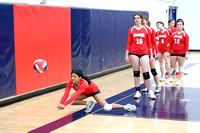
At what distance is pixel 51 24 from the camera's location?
31.3 ft

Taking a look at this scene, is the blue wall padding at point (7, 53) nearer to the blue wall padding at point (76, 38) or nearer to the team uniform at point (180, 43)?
the blue wall padding at point (76, 38)

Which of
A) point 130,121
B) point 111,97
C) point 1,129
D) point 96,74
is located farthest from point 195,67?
point 1,129

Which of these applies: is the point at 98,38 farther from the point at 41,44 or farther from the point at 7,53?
the point at 7,53

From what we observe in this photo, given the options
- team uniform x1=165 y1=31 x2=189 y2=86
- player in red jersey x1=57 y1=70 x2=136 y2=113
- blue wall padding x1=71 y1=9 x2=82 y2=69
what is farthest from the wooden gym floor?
blue wall padding x1=71 y1=9 x2=82 y2=69

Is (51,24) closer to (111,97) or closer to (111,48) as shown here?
(111,97)

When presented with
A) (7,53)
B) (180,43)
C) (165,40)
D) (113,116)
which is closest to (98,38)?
(165,40)

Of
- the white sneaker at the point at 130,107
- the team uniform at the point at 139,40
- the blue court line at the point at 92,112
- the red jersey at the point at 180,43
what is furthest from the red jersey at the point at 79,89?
the red jersey at the point at 180,43

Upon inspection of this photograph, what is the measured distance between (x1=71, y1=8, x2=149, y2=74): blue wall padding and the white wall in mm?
1470

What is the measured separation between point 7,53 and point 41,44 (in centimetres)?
132

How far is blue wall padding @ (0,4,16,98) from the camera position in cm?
782

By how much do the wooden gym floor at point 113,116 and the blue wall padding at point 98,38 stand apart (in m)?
2.10

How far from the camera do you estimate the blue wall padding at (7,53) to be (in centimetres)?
782

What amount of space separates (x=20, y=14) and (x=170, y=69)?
4.67 meters

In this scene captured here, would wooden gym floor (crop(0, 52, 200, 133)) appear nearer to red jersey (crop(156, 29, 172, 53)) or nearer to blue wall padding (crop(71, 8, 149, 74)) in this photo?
red jersey (crop(156, 29, 172, 53))
